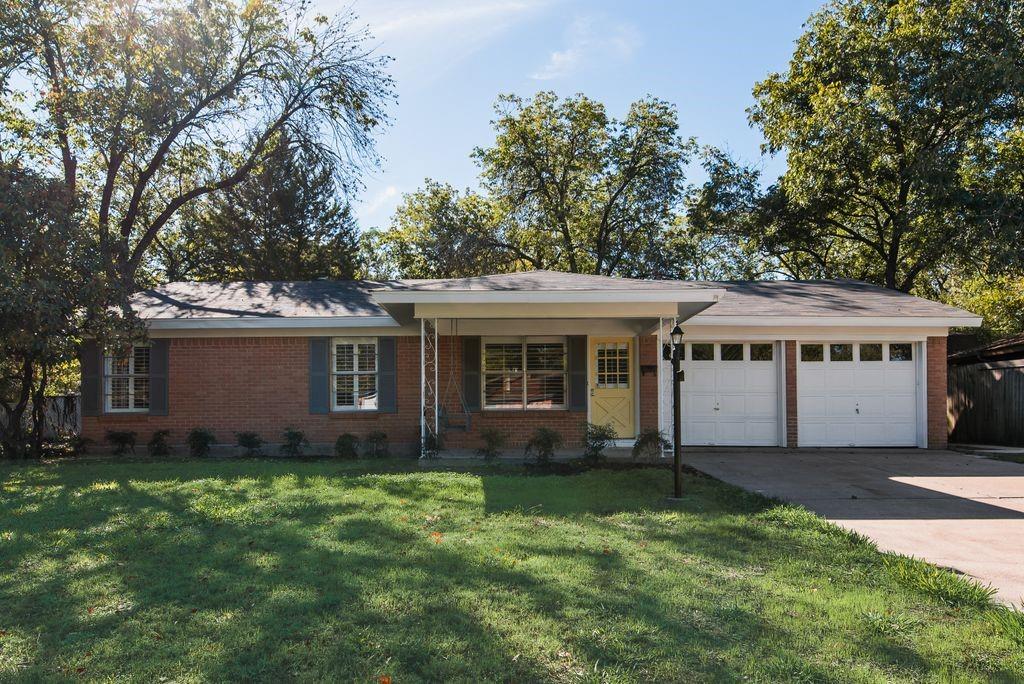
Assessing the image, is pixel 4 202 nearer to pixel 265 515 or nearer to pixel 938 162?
pixel 265 515

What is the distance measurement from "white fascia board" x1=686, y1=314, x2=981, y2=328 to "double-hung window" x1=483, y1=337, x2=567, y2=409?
2681mm

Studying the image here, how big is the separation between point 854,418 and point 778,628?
10.4m

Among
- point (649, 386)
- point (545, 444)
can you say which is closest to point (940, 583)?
point (545, 444)

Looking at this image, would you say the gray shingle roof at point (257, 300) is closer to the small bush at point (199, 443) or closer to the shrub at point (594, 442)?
the small bush at point (199, 443)

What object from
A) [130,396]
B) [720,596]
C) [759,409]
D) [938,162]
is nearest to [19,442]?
[130,396]

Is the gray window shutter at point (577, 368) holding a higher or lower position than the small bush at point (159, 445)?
higher

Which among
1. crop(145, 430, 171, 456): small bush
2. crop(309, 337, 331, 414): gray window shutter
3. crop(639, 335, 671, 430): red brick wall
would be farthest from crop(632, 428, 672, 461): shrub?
crop(145, 430, 171, 456): small bush

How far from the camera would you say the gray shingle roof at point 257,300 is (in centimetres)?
1230

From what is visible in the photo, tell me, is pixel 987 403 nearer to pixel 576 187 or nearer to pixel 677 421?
pixel 677 421

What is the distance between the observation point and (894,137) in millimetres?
18281

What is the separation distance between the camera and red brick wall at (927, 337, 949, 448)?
12539 millimetres

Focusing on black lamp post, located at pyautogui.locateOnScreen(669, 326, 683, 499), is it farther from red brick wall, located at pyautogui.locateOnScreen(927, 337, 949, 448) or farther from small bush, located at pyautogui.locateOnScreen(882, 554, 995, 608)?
red brick wall, located at pyautogui.locateOnScreen(927, 337, 949, 448)

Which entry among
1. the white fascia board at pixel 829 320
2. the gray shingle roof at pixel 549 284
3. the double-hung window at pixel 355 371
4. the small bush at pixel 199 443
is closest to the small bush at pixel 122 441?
the small bush at pixel 199 443

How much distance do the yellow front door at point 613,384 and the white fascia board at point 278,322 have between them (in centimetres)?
388
